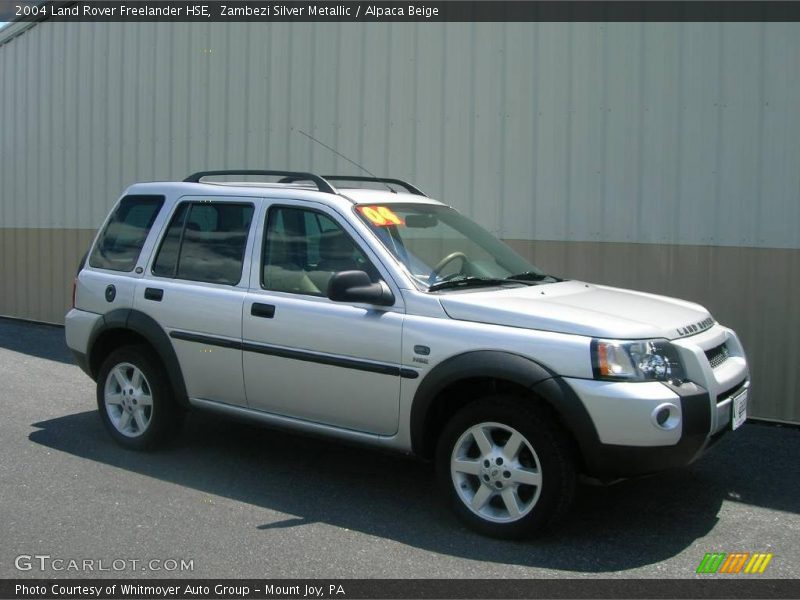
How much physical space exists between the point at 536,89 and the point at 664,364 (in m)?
4.44

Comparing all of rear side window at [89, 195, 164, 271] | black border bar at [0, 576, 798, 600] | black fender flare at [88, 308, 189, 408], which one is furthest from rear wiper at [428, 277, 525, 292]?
rear side window at [89, 195, 164, 271]

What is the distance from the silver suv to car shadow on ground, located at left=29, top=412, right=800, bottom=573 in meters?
0.22

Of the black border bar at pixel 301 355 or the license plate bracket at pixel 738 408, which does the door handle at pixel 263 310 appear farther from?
the license plate bracket at pixel 738 408

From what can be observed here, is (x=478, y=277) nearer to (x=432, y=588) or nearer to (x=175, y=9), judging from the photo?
(x=432, y=588)

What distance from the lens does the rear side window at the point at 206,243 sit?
5.74m

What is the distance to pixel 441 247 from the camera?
5609 millimetres

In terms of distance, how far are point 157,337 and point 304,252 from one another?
46.8 inches

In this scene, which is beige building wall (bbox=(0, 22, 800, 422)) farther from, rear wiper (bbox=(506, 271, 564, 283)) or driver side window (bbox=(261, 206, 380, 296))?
driver side window (bbox=(261, 206, 380, 296))

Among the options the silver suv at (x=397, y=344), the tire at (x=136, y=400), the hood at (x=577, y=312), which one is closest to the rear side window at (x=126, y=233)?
the silver suv at (x=397, y=344)

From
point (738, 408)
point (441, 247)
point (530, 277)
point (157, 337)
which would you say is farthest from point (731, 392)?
point (157, 337)

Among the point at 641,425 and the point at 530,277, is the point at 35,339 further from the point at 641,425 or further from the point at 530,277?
the point at 641,425

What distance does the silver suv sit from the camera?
14.6ft

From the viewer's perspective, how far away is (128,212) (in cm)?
645

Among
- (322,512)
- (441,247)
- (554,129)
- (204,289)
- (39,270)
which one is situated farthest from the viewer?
(39,270)
